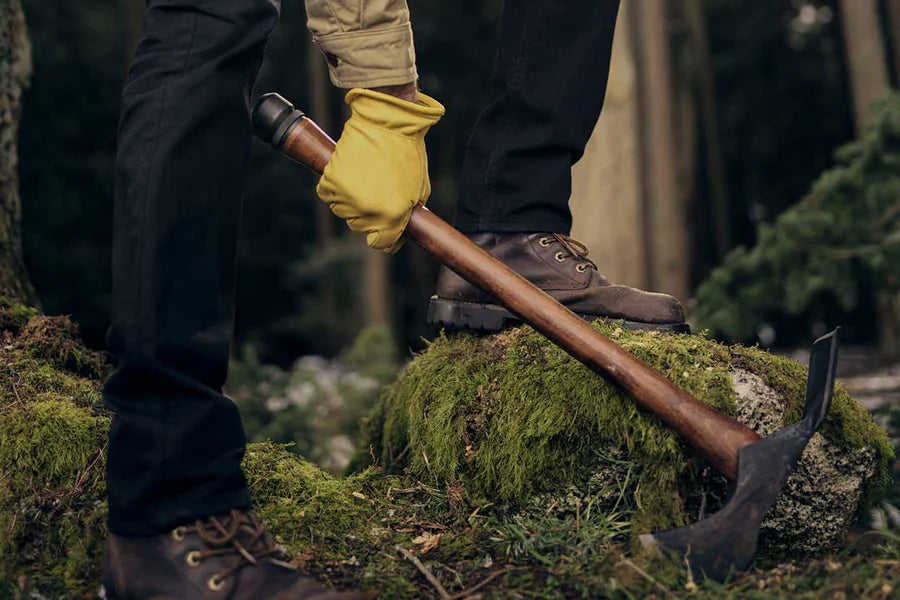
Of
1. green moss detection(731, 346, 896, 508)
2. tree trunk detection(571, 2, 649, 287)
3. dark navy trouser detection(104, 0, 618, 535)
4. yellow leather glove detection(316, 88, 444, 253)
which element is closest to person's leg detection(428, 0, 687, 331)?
green moss detection(731, 346, 896, 508)

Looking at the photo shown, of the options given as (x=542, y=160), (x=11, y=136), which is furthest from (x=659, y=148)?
(x=11, y=136)

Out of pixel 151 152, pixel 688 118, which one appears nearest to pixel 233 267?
pixel 151 152

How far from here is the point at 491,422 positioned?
2586 mm

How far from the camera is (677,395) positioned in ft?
7.23

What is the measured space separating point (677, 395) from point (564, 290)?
585 mm

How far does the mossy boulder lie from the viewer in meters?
2.36

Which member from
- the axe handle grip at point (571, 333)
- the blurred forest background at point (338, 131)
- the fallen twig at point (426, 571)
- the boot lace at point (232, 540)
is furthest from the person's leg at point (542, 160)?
the blurred forest background at point (338, 131)

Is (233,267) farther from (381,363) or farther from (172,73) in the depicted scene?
(381,363)

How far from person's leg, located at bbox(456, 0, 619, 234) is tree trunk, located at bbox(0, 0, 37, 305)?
1491 millimetres

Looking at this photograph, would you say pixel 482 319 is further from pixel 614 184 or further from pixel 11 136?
pixel 614 184

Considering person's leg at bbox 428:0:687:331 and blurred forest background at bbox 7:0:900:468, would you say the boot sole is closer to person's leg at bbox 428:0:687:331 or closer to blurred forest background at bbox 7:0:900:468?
person's leg at bbox 428:0:687:331

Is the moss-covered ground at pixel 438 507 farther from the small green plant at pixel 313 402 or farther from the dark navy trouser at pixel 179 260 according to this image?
the small green plant at pixel 313 402

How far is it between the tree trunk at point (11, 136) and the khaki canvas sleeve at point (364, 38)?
58.3 inches

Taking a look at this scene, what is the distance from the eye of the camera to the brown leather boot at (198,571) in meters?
1.87
